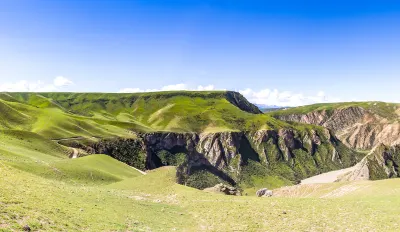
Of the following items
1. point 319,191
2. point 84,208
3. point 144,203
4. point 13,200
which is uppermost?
point 13,200

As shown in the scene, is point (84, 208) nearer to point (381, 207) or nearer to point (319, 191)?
point (381, 207)

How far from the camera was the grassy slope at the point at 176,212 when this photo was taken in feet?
95.1

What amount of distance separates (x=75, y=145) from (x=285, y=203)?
110m

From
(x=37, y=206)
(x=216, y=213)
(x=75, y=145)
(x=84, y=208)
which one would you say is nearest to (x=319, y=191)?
(x=216, y=213)

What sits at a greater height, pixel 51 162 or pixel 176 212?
pixel 51 162

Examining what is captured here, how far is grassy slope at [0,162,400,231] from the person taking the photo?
95.1ft

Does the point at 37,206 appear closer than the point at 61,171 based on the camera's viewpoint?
Yes

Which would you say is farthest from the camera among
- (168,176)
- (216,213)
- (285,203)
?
(168,176)

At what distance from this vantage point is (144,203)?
4816cm

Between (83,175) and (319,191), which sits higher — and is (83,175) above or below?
above

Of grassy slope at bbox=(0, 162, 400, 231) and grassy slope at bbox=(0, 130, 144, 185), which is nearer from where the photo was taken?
grassy slope at bbox=(0, 162, 400, 231)

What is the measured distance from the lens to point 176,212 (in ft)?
144

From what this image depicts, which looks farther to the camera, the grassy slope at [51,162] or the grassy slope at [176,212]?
the grassy slope at [51,162]

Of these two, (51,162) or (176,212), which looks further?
(51,162)
